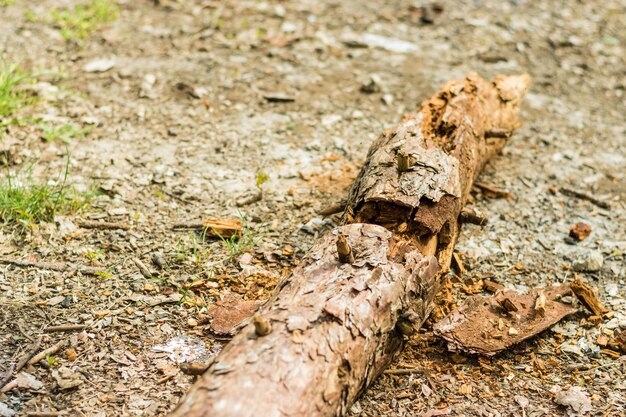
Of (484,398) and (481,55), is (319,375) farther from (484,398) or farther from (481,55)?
(481,55)

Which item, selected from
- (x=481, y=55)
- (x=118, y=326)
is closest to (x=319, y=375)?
(x=118, y=326)

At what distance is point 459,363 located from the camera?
285 cm

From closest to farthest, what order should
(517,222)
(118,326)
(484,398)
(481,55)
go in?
(484,398), (118,326), (517,222), (481,55)

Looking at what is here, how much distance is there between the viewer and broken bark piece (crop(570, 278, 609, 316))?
3176 millimetres

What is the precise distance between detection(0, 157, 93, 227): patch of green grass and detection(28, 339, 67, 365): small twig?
0.87 m

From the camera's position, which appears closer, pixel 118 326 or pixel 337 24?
pixel 118 326

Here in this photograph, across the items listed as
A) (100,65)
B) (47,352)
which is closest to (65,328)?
(47,352)

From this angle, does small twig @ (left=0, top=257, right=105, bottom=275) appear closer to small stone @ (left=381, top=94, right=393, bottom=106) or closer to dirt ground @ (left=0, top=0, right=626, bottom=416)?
dirt ground @ (left=0, top=0, right=626, bottom=416)

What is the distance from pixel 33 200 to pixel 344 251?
1856 mm

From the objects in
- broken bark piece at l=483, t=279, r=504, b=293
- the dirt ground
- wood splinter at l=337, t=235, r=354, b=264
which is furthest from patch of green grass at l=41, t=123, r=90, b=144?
broken bark piece at l=483, t=279, r=504, b=293

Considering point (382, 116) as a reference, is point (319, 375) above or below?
above

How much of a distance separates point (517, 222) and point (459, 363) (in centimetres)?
132

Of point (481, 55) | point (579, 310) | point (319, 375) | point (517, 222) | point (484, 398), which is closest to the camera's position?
point (319, 375)

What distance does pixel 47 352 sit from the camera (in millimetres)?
2688
